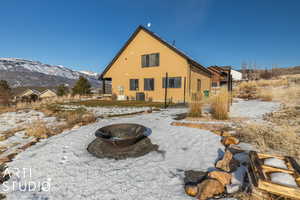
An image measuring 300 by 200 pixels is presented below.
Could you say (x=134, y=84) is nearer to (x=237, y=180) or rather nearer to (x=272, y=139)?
(x=272, y=139)

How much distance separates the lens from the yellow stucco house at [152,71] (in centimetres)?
1088

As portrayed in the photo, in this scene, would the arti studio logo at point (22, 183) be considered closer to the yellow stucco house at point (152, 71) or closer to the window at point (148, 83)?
the yellow stucco house at point (152, 71)

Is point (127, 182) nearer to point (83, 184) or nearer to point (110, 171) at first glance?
point (110, 171)

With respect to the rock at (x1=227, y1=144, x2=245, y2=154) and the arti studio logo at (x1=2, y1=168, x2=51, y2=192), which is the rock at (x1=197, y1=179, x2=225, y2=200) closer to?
the rock at (x1=227, y1=144, x2=245, y2=154)

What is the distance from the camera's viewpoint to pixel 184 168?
86.5 inches

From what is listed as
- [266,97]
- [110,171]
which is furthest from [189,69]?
[110,171]

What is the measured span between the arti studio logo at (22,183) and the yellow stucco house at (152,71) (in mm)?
9500

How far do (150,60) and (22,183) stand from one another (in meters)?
11.2

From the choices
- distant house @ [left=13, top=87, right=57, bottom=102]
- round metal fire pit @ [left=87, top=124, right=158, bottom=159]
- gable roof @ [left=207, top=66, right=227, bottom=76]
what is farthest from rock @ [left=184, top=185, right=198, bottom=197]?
gable roof @ [left=207, top=66, right=227, bottom=76]

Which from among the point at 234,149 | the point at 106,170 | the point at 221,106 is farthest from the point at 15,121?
the point at 221,106

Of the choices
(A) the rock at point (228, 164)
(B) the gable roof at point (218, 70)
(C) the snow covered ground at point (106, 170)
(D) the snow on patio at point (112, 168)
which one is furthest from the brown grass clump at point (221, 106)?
(B) the gable roof at point (218, 70)

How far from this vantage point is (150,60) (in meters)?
12.0

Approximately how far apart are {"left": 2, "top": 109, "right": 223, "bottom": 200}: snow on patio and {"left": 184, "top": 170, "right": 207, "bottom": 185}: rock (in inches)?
3.2

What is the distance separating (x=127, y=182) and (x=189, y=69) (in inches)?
398
